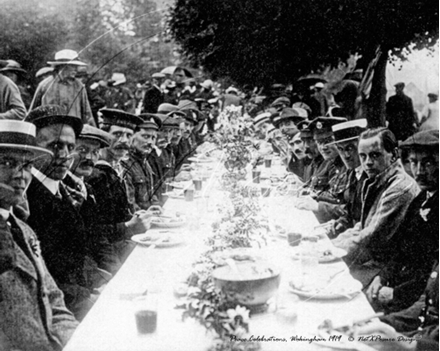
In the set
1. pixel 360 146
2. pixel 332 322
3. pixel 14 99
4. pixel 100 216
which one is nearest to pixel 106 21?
pixel 14 99

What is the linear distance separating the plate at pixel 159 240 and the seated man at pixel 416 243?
3.19 ft

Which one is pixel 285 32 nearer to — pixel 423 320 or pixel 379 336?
pixel 423 320

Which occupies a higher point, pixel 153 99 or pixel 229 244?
pixel 153 99

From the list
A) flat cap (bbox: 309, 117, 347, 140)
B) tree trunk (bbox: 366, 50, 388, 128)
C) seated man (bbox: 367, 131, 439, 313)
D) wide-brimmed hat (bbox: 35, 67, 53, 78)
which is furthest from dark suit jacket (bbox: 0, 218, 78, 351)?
flat cap (bbox: 309, 117, 347, 140)

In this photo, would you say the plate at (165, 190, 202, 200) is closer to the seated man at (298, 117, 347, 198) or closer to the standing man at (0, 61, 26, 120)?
the seated man at (298, 117, 347, 198)

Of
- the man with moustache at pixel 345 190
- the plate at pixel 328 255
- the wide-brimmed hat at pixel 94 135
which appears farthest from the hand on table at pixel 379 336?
the wide-brimmed hat at pixel 94 135

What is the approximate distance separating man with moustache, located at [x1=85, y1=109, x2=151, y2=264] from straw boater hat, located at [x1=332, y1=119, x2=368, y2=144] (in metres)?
1.34

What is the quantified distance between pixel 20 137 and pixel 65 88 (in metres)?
1.14

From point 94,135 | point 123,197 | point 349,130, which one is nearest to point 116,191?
point 123,197

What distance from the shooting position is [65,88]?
3.56 m

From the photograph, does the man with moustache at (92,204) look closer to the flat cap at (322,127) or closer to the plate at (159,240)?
the plate at (159,240)

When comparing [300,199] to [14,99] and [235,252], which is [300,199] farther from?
[14,99]

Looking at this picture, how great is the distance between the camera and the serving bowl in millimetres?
1682

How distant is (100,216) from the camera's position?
3.47 m
